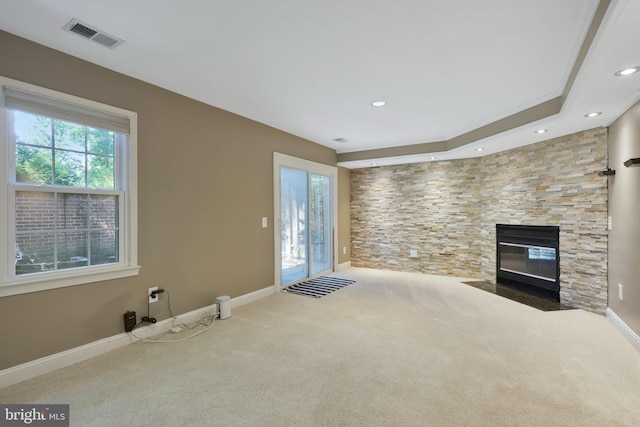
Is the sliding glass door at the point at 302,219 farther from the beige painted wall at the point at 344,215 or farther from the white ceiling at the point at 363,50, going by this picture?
the white ceiling at the point at 363,50

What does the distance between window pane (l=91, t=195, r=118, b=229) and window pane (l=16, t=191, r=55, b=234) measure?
27cm

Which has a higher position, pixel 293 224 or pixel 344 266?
pixel 293 224

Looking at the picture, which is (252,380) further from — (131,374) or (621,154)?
(621,154)

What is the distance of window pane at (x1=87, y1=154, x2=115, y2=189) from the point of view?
2.52 metres

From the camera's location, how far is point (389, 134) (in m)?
4.75

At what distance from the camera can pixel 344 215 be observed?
6.35 metres

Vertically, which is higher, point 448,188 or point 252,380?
point 448,188

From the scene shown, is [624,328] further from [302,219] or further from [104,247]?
[104,247]

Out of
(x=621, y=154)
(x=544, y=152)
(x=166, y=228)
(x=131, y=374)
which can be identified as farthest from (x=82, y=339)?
(x=544, y=152)

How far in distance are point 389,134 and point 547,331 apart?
3244mm

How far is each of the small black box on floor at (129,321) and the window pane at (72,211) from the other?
2.77 ft

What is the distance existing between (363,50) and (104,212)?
101 inches

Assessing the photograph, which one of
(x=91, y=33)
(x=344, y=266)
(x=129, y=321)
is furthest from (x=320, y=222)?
(x=91, y=33)

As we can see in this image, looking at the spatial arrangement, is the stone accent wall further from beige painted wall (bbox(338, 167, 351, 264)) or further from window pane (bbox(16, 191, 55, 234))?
window pane (bbox(16, 191, 55, 234))
